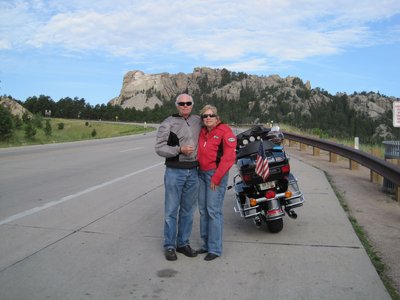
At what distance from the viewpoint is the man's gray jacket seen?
5363 millimetres

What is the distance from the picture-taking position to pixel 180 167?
5.43 meters

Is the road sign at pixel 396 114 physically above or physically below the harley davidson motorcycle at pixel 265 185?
above

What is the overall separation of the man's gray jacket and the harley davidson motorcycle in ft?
3.41

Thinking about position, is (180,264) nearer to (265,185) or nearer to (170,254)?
(170,254)

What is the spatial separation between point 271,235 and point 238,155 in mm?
1172

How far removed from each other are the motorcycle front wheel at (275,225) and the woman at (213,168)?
102 centimetres

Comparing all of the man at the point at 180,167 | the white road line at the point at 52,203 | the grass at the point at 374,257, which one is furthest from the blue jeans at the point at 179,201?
the white road line at the point at 52,203

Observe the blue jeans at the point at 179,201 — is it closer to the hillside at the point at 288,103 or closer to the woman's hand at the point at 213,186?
the woman's hand at the point at 213,186

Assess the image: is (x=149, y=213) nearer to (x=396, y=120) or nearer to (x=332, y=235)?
(x=332, y=235)

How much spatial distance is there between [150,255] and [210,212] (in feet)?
2.81

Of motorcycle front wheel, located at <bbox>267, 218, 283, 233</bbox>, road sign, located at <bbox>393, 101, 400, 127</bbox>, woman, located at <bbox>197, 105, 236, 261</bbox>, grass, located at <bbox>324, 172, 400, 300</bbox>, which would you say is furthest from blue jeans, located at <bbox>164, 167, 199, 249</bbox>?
road sign, located at <bbox>393, 101, 400, 127</bbox>

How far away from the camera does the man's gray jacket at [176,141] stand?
536 cm

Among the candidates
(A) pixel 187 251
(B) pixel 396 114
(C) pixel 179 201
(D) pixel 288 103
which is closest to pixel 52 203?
(C) pixel 179 201

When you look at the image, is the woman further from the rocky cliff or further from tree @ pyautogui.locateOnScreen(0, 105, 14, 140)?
the rocky cliff
